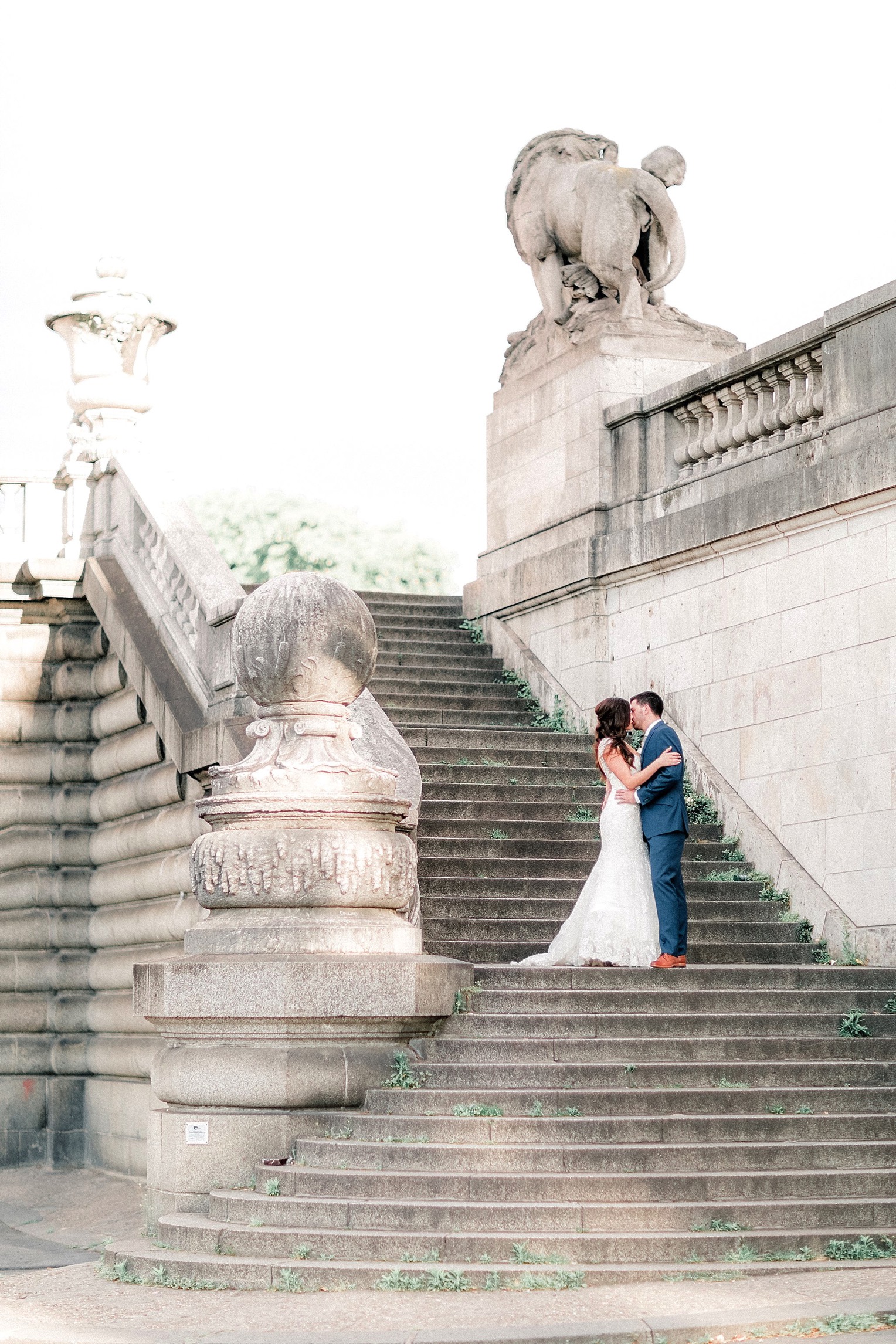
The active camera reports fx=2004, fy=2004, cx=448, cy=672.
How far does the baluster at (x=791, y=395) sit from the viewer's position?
13797 millimetres

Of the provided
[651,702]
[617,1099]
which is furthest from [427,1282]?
[651,702]

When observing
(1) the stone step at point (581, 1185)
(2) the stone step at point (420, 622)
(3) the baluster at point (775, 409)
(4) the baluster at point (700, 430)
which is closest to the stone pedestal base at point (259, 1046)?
(1) the stone step at point (581, 1185)

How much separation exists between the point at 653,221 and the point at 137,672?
237 inches

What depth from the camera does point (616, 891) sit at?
11.3 metres

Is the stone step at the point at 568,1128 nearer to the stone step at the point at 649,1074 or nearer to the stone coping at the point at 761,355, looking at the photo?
the stone step at the point at 649,1074

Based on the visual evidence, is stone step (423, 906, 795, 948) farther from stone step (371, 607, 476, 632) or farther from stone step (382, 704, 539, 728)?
stone step (371, 607, 476, 632)

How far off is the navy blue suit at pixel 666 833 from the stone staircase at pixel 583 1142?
0.90 feet

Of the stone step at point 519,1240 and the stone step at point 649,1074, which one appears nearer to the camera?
the stone step at point 519,1240

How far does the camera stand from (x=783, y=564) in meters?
13.6

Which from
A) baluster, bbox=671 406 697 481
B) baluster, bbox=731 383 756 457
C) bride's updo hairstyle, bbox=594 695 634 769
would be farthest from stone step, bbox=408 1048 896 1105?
baluster, bbox=671 406 697 481

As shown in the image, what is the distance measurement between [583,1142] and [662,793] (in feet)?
8.68

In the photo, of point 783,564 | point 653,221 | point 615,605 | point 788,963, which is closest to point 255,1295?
point 788,963

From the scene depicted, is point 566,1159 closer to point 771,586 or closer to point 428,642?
point 771,586

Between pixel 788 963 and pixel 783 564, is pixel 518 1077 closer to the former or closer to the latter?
pixel 788 963
